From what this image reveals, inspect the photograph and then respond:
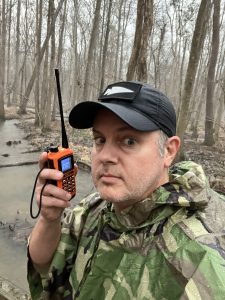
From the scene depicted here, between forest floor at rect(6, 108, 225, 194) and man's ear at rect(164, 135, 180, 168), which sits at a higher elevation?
man's ear at rect(164, 135, 180, 168)

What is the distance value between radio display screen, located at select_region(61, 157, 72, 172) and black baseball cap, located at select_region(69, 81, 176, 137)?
263 millimetres

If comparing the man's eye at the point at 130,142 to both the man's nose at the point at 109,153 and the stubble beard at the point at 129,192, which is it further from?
the stubble beard at the point at 129,192

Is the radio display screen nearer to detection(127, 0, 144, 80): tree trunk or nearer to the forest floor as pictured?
detection(127, 0, 144, 80): tree trunk

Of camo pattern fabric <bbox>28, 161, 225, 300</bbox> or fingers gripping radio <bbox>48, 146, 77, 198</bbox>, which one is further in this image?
fingers gripping radio <bbox>48, 146, 77, 198</bbox>

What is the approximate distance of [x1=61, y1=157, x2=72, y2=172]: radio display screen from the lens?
1.51m

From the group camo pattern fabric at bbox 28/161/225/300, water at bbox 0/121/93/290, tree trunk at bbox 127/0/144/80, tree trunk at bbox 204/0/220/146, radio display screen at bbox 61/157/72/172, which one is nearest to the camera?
camo pattern fabric at bbox 28/161/225/300

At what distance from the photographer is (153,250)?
4.32ft

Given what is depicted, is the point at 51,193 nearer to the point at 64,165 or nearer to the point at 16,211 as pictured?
the point at 64,165

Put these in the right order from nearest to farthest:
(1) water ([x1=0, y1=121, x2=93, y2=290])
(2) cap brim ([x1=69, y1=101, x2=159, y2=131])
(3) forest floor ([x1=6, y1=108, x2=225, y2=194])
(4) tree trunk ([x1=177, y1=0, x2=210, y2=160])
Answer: (2) cap brim ([x1=69, y1=101, x2=159, y2=131]) → (1) water ([x1=0, y1=121, x2=93, y2=290]) → (4) tree trunk ([x1=177, y1=0, x2=210, y2=160]) → (3) forest floor ([x1=6, y1=108, x2=225, y2=194])

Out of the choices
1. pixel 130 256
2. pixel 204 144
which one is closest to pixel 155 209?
pixel 130 256

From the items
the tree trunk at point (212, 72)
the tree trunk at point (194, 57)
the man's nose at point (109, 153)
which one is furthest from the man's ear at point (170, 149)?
the tree trunk at point (212, 72)

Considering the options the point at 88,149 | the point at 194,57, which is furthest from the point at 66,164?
the point at 88,149

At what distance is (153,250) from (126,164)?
A: 1.26ft

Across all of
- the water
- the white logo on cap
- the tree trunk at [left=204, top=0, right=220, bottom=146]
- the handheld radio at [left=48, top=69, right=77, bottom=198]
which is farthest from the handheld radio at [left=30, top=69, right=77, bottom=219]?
the tree trunk at [left=204, top=0, right=220, bottom=146]
